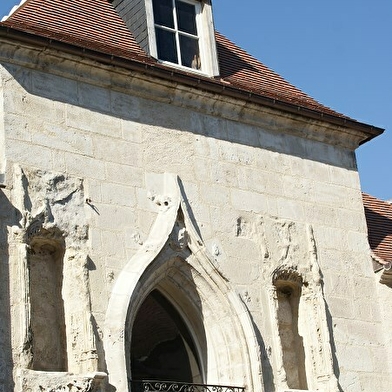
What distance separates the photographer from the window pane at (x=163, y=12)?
14.2m

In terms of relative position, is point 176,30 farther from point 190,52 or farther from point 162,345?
point 162,345

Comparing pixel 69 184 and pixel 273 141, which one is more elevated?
pixel 273 141

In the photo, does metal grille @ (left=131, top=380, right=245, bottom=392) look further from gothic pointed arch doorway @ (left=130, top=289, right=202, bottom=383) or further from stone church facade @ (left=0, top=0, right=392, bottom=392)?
gothic pointed arch doorway @ (left=130, top=289, right=202, bottom=383)

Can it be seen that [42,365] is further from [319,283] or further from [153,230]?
[319,283]

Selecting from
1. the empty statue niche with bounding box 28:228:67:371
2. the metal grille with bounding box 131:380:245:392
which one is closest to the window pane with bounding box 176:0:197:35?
the empty statue niche with bounding box 28:228:67:371

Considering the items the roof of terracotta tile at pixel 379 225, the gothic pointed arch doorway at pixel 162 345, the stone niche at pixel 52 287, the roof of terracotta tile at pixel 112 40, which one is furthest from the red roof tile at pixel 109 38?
the gothic pointed arch doorway at pixel 162 345

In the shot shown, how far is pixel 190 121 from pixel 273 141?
1.31 metres

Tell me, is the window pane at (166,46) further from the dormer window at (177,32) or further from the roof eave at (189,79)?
the roof eave at (189,79)

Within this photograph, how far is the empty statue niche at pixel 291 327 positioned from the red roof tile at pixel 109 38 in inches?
92.7

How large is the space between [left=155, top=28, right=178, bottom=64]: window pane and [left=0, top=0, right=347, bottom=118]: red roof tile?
30 centimetres

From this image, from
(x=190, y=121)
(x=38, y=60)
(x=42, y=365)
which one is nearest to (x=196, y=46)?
(x=190, y=121)

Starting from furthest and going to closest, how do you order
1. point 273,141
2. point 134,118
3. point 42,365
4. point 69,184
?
point 273,141 → point 134,118 → point 69,184 → point 42,365

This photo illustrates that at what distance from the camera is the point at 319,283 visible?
13.5 m

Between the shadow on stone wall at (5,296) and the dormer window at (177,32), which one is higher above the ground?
the dormer window at (177,32)
